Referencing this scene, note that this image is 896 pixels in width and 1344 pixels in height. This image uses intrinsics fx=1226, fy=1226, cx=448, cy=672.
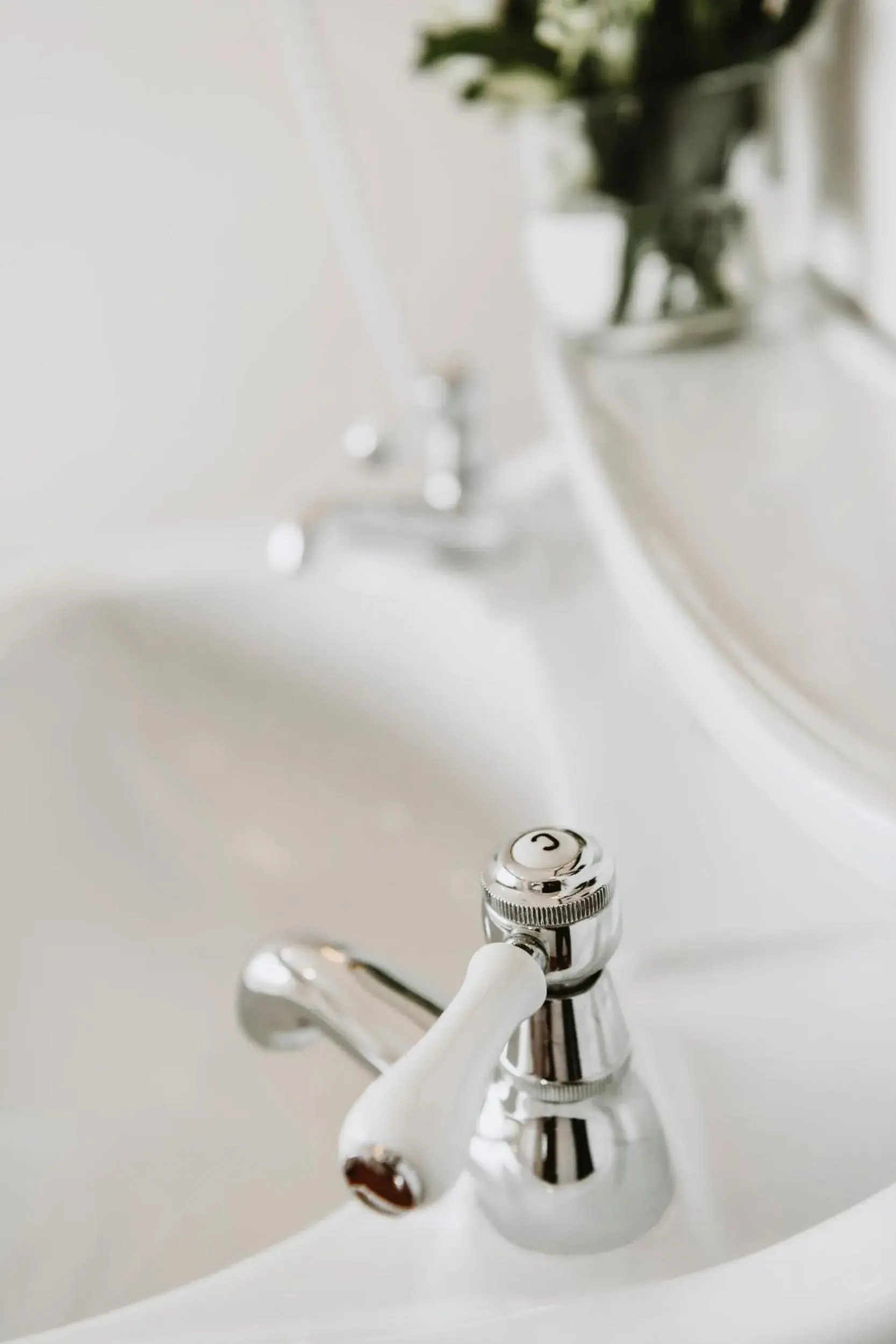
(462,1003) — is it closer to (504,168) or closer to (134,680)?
(134,680)

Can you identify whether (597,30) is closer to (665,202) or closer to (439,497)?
(665,202)

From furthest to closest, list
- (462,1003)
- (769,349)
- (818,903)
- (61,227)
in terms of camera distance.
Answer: (61,227) < (769,349) < (818,903) < (462,1003)

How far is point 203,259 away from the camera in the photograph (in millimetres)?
1092

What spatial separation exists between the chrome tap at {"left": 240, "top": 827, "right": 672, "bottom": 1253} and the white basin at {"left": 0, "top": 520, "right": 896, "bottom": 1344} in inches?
0.4

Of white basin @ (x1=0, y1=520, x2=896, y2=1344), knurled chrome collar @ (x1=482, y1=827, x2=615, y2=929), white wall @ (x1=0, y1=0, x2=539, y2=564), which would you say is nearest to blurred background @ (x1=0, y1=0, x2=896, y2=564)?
white wall @ (x1=0, y1=0, x2=539, y2=564)

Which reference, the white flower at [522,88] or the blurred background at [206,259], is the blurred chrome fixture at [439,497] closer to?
the white flower at [522,88]

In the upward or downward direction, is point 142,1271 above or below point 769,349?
below

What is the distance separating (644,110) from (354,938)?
45cm

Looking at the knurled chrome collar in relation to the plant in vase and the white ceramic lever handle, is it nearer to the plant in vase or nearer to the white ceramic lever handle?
the white ceramic lever handle

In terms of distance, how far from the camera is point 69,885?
644 millimetres

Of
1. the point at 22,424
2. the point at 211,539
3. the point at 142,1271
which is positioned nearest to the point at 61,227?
the point at 22,424

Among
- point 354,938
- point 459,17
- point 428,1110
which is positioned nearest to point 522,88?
point 459,17

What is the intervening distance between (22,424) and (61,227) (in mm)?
178

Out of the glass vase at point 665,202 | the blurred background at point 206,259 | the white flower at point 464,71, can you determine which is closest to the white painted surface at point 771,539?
the glass vase at point 665,202
